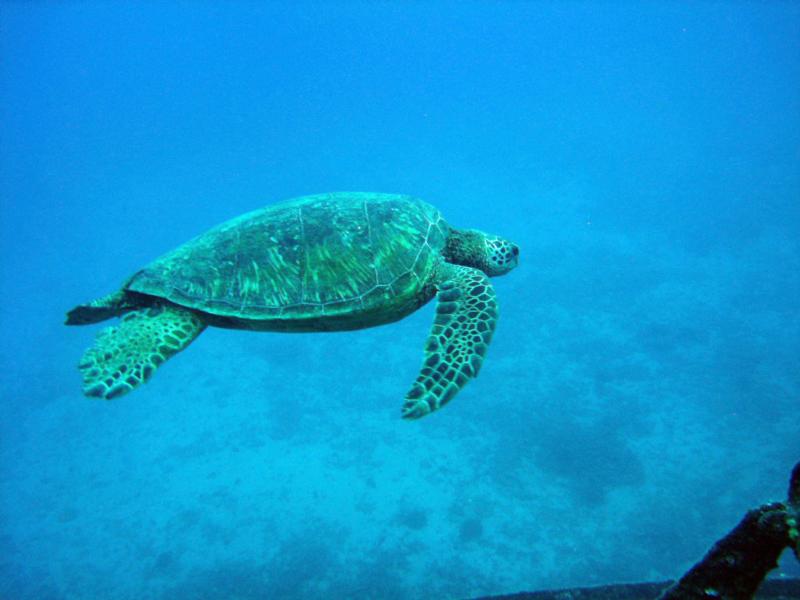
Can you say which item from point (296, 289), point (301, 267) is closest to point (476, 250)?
point (301, 267)

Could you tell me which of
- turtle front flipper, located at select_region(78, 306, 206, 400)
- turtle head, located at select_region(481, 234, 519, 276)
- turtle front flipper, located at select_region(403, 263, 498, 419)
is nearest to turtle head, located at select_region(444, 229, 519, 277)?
turtle head, located at select_region(481, 234, 519, 276)

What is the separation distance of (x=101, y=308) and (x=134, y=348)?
956mm

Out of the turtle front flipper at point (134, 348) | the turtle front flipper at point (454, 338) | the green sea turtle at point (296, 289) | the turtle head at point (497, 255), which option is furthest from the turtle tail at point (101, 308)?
the turtle head at point (497, 255)

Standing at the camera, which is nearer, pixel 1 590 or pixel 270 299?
pixel 270 299

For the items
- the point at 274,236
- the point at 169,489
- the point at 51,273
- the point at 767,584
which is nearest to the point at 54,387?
the point at 169,489

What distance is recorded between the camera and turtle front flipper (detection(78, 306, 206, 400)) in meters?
3.77

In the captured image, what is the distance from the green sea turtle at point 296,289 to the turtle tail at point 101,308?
0.01 meters

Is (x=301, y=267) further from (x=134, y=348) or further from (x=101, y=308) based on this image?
(x=101, y=308)

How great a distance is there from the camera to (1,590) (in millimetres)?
10266

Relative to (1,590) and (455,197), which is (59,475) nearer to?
(1,590)

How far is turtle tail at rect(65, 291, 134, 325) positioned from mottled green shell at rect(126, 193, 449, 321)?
0.28 m

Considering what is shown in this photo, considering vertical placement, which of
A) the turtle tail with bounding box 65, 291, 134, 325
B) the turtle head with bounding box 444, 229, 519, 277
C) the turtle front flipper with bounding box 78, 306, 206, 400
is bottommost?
the turtle front flipper with bounding box 78, 306, 206, 400

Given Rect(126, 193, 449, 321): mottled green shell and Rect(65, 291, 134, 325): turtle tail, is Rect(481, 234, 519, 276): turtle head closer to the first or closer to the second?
Rect(126, 193, 449, 321): mottled green shell

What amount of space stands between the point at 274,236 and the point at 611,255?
2101 centimetres
